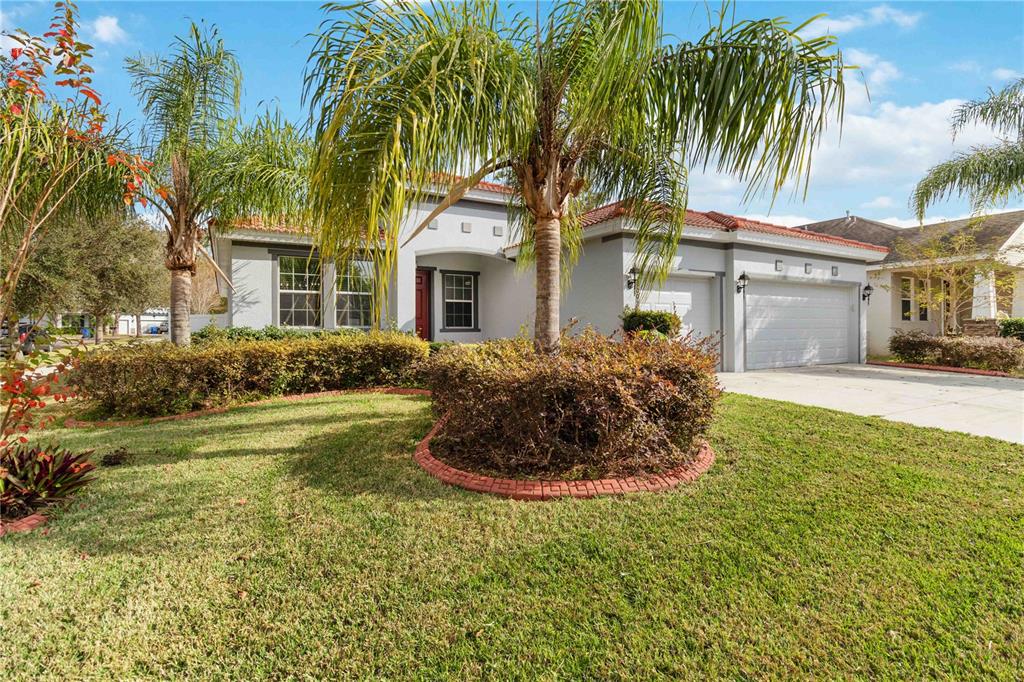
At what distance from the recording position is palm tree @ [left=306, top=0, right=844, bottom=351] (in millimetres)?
4031

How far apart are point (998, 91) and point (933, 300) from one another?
6.68 meters

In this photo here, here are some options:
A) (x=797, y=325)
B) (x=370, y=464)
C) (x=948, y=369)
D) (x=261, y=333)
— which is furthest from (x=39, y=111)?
(x=948, y=369)

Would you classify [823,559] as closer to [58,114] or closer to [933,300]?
[58,114]

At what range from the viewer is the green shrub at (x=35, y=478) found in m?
3.88

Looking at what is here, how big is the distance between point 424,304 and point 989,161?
15.7 metres

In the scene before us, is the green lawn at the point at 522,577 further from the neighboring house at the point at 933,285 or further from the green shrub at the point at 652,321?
the neighboring house at the point at 933,285

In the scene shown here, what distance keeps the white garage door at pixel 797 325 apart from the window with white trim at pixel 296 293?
1232cm

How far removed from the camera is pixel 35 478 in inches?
163

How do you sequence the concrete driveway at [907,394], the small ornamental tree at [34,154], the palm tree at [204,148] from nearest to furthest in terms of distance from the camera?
the small ornamental tree at [34,154] → the concrete driveway at [907,394] → the palm tree at [204,148]

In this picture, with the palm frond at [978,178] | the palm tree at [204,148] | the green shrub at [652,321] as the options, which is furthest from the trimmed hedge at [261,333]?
the palm frond at [978,178]

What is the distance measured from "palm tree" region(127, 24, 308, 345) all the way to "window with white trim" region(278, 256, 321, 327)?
157 inches

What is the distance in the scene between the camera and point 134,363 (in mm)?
7578

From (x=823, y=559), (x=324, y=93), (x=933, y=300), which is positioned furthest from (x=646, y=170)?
(x=933, y=300)

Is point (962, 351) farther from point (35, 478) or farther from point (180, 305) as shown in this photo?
point (180, 305)
